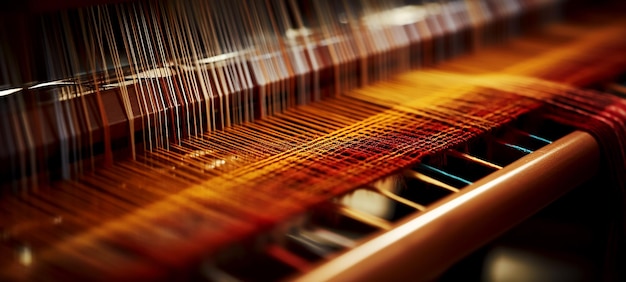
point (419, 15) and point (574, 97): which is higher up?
point (419, 15)

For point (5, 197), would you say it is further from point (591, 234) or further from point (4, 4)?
point (591, 234)

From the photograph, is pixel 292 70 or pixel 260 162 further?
pixel 292 70

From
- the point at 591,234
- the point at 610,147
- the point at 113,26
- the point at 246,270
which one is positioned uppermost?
the point at 113,26

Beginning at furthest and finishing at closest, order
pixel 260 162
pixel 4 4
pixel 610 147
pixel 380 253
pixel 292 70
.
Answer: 1. pixel 292 70
2. pixel 610 147
3. pixel 260 162
4. pixel 4 4
5. pixel 380 253

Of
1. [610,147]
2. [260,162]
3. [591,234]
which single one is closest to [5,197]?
[260,162]

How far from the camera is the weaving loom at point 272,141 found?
2.97 feet

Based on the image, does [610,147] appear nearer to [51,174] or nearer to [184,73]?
[184,73]

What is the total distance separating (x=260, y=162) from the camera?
3.68 ft

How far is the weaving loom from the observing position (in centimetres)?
91

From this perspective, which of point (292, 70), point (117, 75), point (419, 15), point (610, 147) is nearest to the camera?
point (117, 75)

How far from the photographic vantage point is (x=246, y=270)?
4.90ft

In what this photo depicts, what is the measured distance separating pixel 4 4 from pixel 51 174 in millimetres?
288

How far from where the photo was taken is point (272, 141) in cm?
123

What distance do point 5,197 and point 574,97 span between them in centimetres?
120
